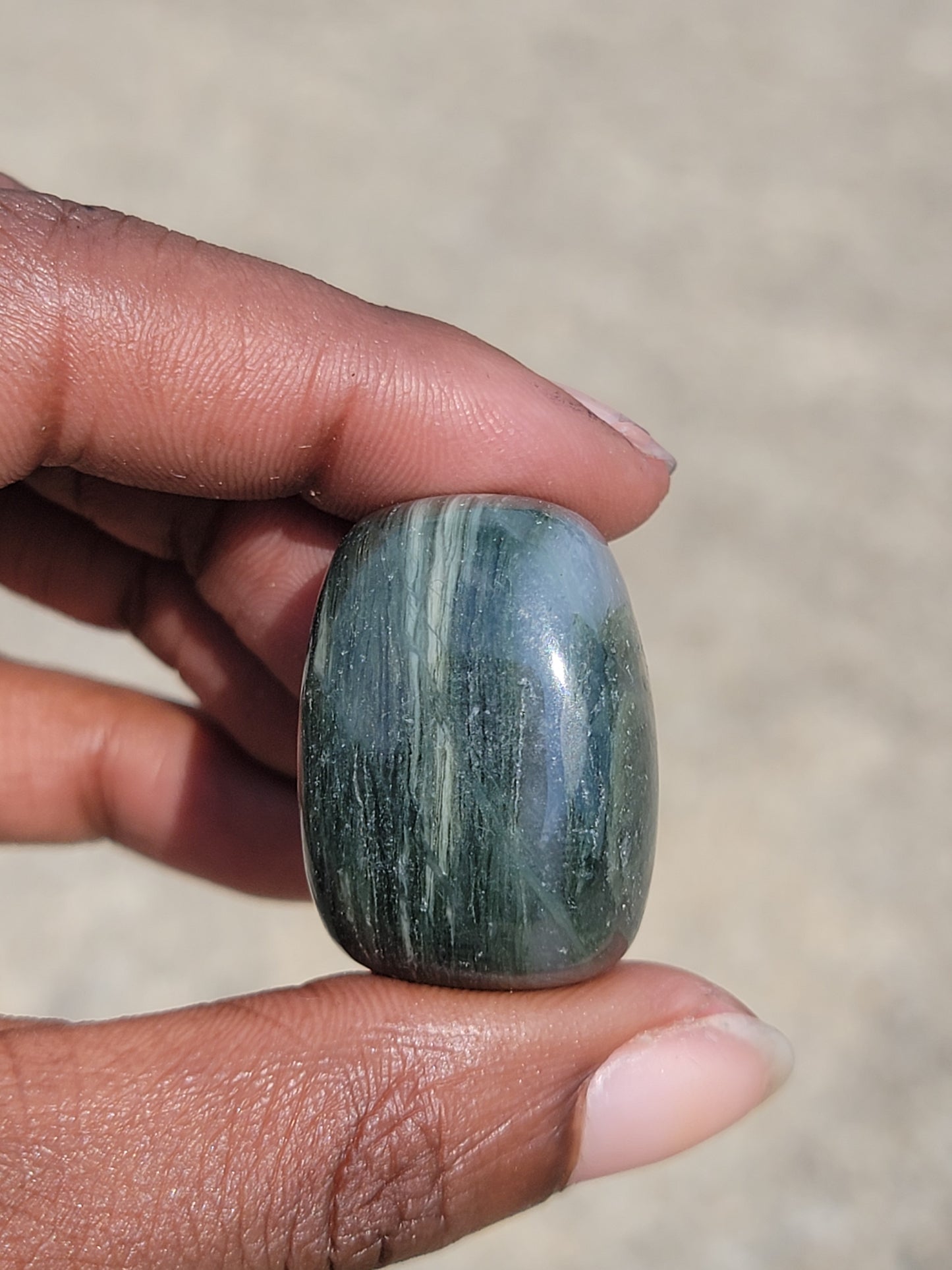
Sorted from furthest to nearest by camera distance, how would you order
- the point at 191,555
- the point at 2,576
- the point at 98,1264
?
the point at 2,576 < the point at 191,555 < the point at 98,1264

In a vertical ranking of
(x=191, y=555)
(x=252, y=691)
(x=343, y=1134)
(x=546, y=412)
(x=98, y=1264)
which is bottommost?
(x=98, y=1264)

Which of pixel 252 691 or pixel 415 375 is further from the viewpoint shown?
pixel 252 691

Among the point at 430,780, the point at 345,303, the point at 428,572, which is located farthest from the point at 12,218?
the point at 430,780

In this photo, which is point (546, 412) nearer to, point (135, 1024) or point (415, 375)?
point (415, 375)

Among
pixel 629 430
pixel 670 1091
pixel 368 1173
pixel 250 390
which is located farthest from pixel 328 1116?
pixel 629 430

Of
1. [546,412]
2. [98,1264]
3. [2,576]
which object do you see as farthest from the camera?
[2,576]

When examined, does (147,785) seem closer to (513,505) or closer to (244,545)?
(244,545)

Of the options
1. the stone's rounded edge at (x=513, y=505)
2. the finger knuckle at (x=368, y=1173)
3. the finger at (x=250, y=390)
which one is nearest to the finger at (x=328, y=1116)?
the finger knuckle at (x=368, y=1173)

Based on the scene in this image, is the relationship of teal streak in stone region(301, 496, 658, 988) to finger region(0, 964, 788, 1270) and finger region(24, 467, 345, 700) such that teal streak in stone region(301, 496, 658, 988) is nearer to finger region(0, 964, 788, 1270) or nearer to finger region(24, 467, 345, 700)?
finger region(0, 964, 788, 1270)

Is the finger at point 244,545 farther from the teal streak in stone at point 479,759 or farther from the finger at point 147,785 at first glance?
the teal streak in stone at point 479,759
